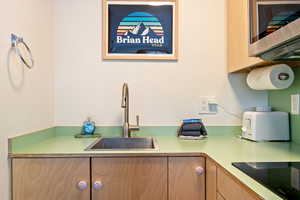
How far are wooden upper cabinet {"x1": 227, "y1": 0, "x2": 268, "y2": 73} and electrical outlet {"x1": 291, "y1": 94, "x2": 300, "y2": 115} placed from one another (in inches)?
12.1

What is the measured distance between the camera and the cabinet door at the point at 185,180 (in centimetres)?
133

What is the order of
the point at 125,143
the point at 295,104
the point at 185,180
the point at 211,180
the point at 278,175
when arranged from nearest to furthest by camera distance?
1. the point at 278,175
2. the point at 211,180
3. the point at 185,180
4. the point at 295,104
5. the point at 125,143

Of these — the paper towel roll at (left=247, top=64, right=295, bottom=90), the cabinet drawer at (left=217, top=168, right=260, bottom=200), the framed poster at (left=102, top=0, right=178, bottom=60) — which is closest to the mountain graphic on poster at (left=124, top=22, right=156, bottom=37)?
the framed poster at (left=102, top=0, right=178, bottom=60)

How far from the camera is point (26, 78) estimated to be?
58.6 inches

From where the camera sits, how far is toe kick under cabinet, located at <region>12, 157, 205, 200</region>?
1.30m

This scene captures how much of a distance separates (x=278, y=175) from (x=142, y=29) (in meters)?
1.40

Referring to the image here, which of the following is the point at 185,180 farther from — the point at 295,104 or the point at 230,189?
the point at 295,104

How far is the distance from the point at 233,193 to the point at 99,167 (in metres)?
0.68

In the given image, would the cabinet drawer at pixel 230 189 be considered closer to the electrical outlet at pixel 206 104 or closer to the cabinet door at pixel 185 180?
the cabinet door at pixel 185 180

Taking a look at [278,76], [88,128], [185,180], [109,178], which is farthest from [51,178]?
[278,76]

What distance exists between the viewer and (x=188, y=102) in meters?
1.95

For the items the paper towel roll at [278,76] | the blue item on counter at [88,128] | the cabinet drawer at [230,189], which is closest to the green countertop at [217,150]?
the cabinet drawer at [230,189]

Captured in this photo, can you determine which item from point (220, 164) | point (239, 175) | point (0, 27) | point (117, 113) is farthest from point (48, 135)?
point (239, 175)

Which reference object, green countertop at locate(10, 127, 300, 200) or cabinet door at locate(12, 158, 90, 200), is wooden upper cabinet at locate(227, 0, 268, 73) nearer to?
green countertop at locate(10, 127, 300, 200)
